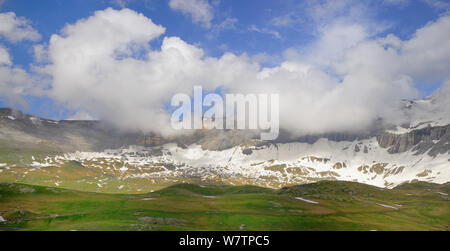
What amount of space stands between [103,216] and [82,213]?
21.8ft

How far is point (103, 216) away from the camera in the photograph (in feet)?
239

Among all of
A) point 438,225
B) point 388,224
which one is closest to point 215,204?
point 388,224

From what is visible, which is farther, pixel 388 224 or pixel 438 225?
pixel 438 225

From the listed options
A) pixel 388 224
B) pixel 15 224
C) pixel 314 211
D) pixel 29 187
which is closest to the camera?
pixel 15 224

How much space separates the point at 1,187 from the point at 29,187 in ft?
24.5
